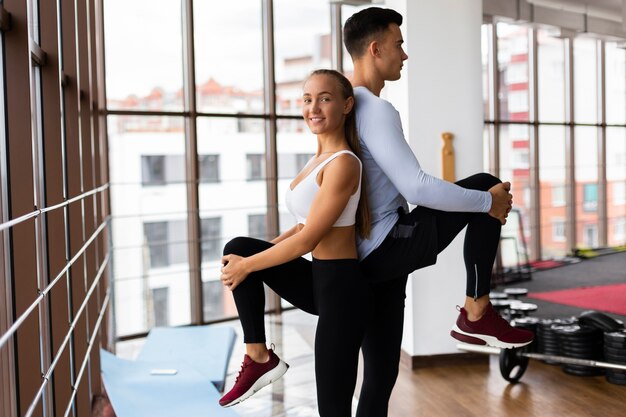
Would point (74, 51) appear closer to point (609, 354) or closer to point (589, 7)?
point (609, 354)

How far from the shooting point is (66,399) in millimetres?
2555

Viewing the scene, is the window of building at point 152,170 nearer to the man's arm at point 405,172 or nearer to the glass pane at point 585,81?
the man's arm at point 405,172

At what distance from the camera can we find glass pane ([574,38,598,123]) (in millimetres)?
8039

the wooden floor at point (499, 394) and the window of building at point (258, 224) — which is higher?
the window of building at point (258, 224)

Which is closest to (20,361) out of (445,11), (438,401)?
(438,401)

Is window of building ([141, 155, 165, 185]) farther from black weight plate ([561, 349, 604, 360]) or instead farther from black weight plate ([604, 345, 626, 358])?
black weight plate ([604, 345, 626, 358])

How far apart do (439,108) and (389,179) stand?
2.40m

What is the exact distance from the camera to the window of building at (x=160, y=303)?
17.5 feet

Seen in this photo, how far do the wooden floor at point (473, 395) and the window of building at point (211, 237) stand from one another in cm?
142

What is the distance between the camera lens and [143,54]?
5219mm

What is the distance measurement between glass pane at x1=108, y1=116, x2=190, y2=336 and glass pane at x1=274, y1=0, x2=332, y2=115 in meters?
0.98

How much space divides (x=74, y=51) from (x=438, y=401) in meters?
2.39

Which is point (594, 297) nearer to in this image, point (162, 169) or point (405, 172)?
point (162, 169)

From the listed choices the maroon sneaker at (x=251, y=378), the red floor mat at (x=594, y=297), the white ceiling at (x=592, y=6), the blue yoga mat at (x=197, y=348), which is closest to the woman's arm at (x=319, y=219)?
the maroon sneaker at (x=251, y=378)
